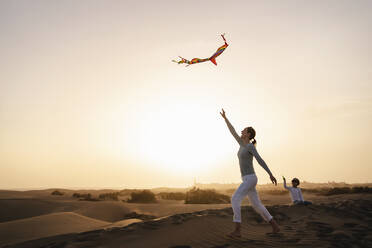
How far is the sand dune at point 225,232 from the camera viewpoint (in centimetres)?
518

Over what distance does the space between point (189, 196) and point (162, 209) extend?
6.07 metres

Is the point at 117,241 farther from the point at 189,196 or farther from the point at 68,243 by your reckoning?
the point at 189,196

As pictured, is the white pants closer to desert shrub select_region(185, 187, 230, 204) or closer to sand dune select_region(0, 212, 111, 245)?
sand dune select_region(0, 212, 111, 245)

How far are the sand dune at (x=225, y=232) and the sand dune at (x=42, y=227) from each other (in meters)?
1.33

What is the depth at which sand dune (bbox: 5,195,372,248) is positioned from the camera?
518 centimetres

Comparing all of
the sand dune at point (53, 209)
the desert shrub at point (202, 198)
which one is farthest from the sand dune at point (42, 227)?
the desert shrub at point (202, 198)

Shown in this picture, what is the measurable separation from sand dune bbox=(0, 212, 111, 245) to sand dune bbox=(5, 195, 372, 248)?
4.36ft

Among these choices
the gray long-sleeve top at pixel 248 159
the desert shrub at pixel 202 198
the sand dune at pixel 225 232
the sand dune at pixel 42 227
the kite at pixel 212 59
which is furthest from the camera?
the desert shrub at pixel 202 198

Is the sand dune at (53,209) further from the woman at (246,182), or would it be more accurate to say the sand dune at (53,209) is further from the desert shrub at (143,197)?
the woman at (246,182)

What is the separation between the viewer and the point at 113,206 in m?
13.4

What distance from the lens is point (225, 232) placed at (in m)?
6.04

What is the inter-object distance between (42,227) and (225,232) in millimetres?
5557

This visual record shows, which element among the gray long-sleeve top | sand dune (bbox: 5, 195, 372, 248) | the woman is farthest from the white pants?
sand dune (bbox: 5, 195, 372, 248)

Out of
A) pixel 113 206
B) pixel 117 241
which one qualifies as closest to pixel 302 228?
pixel 117 241
